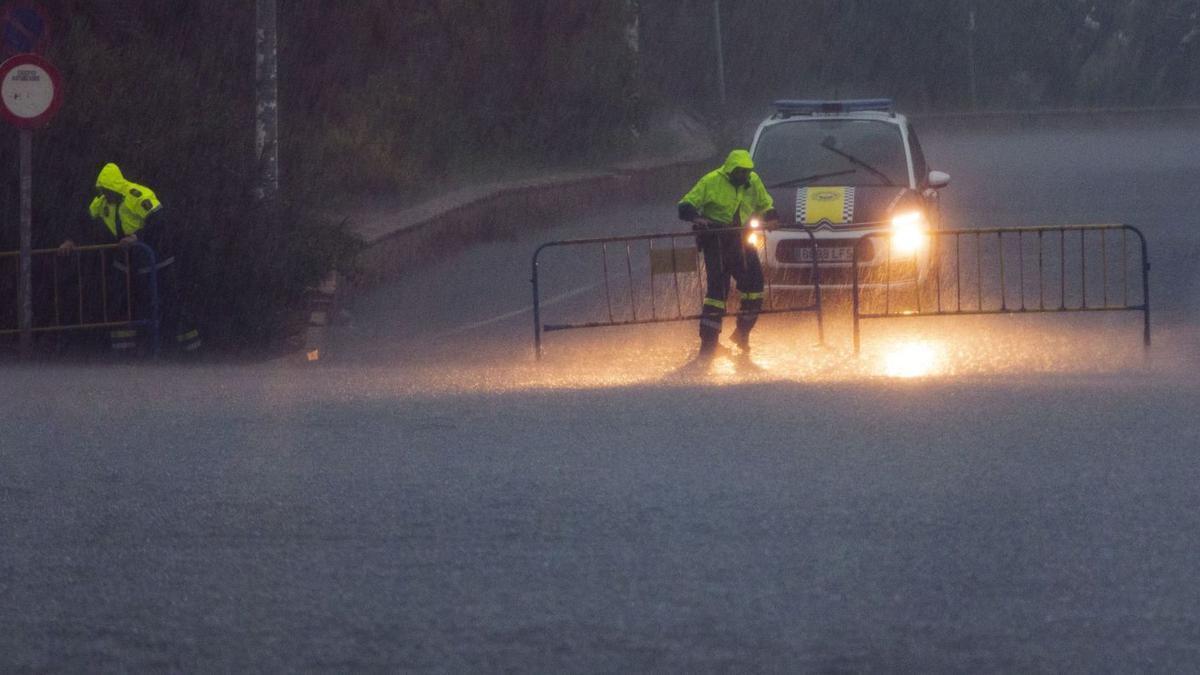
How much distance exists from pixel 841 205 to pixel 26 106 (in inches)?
269

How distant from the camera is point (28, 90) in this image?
1390 cm

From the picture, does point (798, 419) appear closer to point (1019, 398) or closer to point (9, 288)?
point (1019, 398)

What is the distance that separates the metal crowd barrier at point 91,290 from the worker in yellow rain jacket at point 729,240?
14.1 feet

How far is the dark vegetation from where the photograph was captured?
15.7 metres

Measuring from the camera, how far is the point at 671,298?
60.3ft

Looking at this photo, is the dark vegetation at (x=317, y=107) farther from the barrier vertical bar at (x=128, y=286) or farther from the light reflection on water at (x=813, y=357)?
the light reflection on water at (x=813, y=357)

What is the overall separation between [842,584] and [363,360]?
9103 mm

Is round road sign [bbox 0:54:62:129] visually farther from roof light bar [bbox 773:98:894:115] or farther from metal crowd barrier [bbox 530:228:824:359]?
roof light bar [bbox 773:98:894:115]

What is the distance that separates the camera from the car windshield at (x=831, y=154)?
16.9m

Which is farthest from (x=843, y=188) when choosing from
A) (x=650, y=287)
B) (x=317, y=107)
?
(x=317, y=107)

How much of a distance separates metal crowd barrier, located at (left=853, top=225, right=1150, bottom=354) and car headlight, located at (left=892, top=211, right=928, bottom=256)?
8 cm

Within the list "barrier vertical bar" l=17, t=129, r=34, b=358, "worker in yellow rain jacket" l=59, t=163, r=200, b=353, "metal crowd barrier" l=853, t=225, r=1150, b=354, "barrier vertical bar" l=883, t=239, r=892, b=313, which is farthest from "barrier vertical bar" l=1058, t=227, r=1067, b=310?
"barrier vertical bar" l=17, t=129, r=34, b=358

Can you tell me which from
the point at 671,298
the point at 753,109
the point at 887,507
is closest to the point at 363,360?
the point at 671,298

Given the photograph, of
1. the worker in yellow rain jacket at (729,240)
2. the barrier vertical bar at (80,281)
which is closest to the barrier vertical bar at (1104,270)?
the worker in yellow rain jacket at (729,240)
